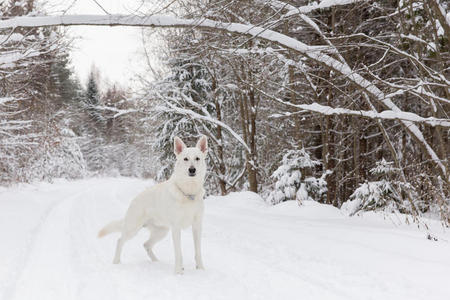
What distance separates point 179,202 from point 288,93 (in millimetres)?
9932

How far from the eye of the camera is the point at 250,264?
4.71 m

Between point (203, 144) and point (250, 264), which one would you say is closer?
point (203, 144)

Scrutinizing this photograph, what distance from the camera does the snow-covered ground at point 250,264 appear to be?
142 inches

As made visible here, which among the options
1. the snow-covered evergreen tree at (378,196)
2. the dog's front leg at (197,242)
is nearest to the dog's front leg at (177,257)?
the dog's front leg at (197,242)

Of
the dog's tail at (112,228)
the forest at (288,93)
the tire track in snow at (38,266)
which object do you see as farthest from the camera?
the forest at (288,93)

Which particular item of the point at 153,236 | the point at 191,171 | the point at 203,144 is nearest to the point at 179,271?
the point at 153,236

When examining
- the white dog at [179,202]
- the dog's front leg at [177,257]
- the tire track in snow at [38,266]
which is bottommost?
the tire track in snow at [38,266]

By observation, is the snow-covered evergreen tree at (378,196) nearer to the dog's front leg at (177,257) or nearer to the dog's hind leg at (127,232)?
the dog's front leg at (177,257)

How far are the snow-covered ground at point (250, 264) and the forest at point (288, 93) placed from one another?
6.11ft

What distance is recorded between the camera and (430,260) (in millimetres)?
4312

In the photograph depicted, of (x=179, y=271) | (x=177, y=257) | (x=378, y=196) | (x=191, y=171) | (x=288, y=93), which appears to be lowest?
(x=179, y=271)

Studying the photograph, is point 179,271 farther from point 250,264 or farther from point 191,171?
point 191,171

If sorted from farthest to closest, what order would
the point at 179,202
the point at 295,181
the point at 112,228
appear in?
the point at 295,181
the point at 112,228
the point at 179,202

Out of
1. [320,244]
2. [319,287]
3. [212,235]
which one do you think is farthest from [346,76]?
[212,235]
